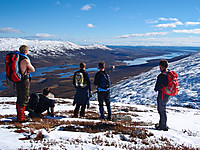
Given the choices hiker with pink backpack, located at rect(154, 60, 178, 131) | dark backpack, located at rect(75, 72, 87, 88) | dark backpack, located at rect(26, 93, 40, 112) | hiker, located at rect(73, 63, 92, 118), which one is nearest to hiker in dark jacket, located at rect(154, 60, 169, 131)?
hiker with pink backpack, located at rect(154, 60, 178, 131)

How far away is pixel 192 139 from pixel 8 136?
21.1ft

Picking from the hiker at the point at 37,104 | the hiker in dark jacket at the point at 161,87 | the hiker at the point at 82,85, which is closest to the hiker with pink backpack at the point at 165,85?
the hiker in dark jacket at the point at 161,87

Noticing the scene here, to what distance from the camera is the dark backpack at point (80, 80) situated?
7965 mm

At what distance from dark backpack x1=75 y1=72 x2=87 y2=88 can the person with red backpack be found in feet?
8.17

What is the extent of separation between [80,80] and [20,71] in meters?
2.98

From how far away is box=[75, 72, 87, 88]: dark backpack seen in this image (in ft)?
26.1

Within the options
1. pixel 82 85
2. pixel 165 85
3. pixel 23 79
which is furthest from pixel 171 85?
pixel 23 79

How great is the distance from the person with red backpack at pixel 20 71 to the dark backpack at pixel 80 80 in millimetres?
2490

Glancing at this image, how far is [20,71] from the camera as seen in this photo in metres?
5.77

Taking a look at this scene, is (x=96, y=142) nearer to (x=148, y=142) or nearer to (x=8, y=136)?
(x=148, y=142)

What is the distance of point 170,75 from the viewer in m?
6.32

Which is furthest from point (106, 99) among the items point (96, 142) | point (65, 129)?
point (96, 142)

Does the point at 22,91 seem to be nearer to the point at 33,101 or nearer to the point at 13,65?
the point at 13,65

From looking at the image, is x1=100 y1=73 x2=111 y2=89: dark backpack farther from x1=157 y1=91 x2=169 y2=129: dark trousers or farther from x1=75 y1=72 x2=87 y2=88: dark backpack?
x1=157 y1=91 x2=169 y2=129: dark trousers
